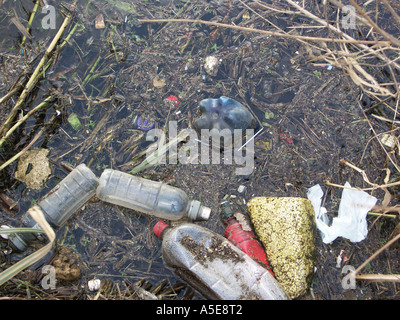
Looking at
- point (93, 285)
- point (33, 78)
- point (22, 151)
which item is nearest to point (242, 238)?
point (93, 285)

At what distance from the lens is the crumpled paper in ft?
8.88

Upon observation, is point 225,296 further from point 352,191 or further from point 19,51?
point 19,51

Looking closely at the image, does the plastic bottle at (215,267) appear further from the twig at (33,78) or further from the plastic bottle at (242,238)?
the twig at (33,78)

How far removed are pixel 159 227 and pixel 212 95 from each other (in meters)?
1.27

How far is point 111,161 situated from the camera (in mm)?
2857

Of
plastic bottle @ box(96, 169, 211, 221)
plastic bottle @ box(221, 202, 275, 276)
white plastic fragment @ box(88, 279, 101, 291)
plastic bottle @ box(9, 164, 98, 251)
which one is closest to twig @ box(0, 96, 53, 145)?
plastic bottle @ box(9, 164, 98, 251)

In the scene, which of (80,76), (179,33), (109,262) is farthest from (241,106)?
(109,262)

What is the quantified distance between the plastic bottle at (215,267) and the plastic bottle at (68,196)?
2.58 ft

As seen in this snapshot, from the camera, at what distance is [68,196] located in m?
2.73

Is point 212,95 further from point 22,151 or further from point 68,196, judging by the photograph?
point 22,151

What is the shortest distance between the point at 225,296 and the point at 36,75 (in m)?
2.39

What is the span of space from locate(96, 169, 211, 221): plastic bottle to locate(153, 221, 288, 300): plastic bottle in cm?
25

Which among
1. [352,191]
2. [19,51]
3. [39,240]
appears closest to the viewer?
[39,240]

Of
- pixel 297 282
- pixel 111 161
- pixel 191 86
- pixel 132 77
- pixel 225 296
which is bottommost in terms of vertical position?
pixel 297 282
